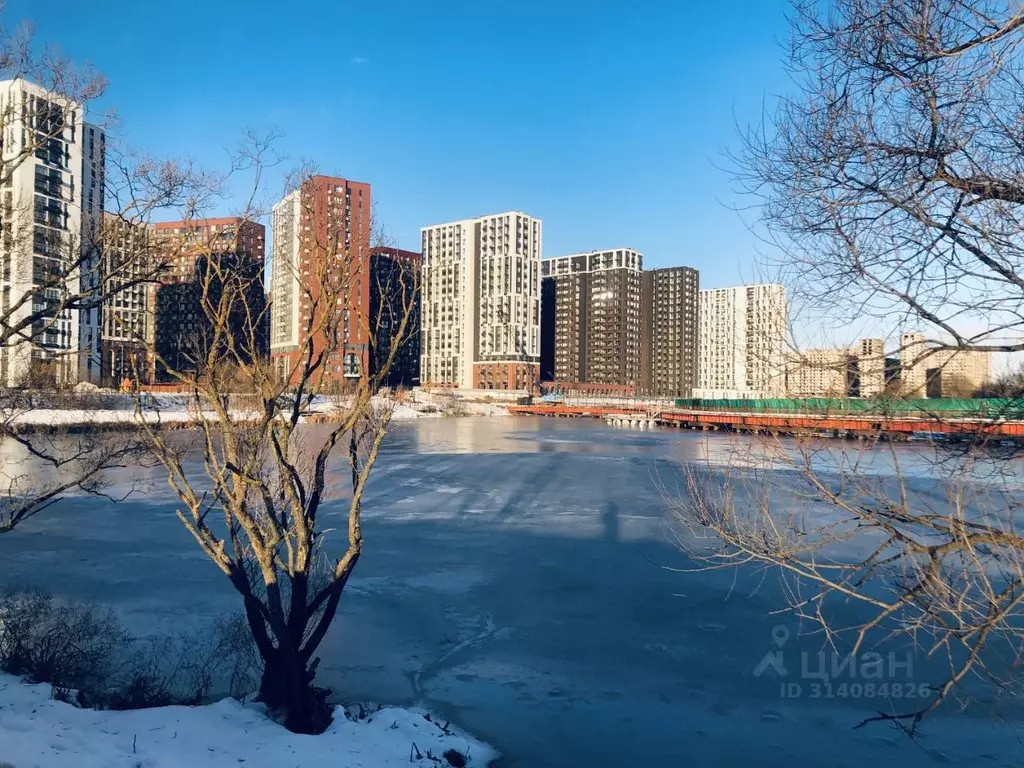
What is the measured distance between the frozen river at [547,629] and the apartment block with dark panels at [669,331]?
12640cm

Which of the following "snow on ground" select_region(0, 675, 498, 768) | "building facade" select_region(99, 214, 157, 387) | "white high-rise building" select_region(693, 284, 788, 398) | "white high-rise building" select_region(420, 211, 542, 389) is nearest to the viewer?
"white high-rise building" select_region(693, 284, 788, 398)

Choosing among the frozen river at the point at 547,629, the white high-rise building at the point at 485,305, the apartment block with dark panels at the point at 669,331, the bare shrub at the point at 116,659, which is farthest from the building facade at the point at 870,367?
the apartment block with dark panels at the point at 669,331

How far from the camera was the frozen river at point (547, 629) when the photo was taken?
295 inches

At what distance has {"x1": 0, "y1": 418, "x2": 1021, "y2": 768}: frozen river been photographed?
24.6 feet

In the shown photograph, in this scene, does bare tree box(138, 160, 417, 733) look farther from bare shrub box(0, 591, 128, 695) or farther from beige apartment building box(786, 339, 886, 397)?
beige apartment building box(786, 339, 886, 397)

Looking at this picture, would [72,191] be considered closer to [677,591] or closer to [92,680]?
[92,680]

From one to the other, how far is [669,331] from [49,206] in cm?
13951

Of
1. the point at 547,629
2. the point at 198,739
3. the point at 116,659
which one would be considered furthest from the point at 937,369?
the point at 116,659

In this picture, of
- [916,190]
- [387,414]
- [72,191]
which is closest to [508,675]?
[387,414]

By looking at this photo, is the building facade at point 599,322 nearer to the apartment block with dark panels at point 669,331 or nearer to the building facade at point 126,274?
the apartment block with dark panels at point 669,331

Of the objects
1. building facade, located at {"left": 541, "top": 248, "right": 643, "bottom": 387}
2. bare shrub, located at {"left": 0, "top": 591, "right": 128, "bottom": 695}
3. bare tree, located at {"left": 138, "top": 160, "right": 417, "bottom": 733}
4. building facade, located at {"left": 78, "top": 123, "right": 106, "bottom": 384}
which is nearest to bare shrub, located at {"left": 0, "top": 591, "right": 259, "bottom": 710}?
bare shrub, located at {"left": 0, "top": 591, "right": 128, "bottom": 695}

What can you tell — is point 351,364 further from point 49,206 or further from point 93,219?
point 49,206

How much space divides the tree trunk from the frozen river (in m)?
1.22

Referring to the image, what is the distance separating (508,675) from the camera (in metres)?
8.86
